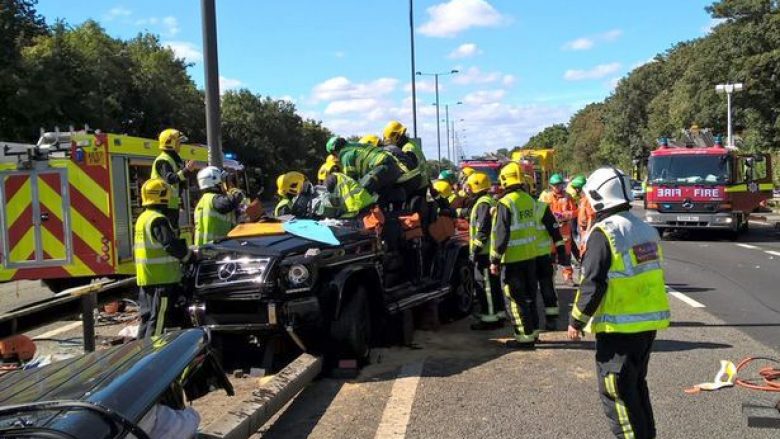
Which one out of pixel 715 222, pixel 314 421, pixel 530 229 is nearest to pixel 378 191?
pixel 530 229

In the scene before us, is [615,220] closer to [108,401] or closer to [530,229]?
[108,401]

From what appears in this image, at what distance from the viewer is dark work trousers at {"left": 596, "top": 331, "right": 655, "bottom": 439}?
3.95m

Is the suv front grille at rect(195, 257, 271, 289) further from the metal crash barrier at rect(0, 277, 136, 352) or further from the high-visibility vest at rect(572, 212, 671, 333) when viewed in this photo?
the high-visibility vest at rect(572, 212, 671, 333)

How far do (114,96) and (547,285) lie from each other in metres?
31.0

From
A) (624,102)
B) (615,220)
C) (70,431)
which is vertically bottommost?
(70,431)

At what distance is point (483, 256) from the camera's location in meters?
8.41

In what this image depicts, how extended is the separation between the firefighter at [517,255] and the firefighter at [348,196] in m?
1.35

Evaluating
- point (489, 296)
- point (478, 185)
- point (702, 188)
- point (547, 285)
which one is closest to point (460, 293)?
point (489, 296)

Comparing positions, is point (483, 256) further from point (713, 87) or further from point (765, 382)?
point (713, 87)

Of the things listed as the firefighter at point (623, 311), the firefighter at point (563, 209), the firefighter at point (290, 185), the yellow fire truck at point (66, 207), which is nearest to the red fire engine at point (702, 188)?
the firefighter at point (563, 209)

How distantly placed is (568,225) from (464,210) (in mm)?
2084

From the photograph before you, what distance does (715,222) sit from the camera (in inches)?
730

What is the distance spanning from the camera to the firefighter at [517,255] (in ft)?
23.3

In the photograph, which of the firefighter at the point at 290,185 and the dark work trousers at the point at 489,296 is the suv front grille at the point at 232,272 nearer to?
the firefighter at the point at 290,185
